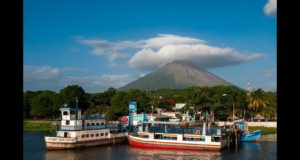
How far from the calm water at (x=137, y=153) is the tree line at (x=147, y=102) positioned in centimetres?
2377

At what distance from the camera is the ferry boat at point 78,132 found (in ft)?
146

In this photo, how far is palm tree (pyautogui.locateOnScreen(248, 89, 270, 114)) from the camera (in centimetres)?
7356

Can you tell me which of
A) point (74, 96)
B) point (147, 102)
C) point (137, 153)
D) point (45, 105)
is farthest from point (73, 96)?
point (137, 153)

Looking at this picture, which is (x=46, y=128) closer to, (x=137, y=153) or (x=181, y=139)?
(x=137, y=153)

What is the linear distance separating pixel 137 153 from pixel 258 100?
3933 centimetres

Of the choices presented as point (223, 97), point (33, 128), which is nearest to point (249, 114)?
point (223, 97)

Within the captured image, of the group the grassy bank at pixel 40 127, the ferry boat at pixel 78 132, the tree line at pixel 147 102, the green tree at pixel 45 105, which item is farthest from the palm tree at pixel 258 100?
the green tree at pixel 45 105

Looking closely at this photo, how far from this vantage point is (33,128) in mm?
72125

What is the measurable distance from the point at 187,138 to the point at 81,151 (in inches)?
511

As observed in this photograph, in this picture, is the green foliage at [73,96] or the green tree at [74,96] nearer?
the green foliage at [73,96]

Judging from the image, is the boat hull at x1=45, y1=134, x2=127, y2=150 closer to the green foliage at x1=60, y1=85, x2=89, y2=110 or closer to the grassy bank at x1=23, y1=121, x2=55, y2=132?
the grassy bank at x1=23, y1=121, x2=55, y2=132

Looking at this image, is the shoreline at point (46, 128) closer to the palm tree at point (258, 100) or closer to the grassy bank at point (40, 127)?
the grassy bank at point (40, 127)
